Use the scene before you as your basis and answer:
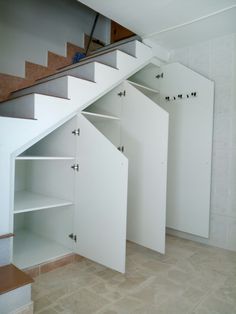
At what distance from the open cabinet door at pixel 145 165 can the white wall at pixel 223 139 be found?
0.79 meters

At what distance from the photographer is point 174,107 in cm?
304

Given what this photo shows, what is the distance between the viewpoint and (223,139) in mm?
2707

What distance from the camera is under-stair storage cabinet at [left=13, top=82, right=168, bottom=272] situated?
203 centimetres

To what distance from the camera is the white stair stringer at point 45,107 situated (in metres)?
1.74

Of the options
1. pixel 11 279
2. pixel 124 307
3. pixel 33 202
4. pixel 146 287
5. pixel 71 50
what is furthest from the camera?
pixel 71 50

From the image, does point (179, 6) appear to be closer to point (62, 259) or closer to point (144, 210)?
point (144, 210)

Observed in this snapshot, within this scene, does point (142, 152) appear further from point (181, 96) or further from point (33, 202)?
point (33, 202)

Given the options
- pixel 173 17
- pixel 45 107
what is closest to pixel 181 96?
pixel 173 17

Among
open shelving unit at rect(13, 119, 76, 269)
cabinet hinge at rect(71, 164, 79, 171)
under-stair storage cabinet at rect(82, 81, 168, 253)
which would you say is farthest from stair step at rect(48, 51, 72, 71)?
cabinet hinge at rect(71, 164, 79, 171)

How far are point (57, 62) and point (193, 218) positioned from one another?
8.82 feet

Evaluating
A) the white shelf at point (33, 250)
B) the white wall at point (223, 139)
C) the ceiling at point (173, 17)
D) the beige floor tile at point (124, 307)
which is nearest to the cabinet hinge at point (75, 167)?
the white shelf at point (33, 250)

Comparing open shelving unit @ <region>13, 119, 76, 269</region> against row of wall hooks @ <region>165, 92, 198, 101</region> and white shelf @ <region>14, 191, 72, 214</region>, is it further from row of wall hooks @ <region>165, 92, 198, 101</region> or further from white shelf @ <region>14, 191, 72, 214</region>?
row of wall hooks @ <region>165, 92, 198, 101</region>

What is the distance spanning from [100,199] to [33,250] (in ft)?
2.73

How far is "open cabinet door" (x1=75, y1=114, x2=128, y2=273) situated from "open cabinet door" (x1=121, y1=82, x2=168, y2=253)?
54 cm
